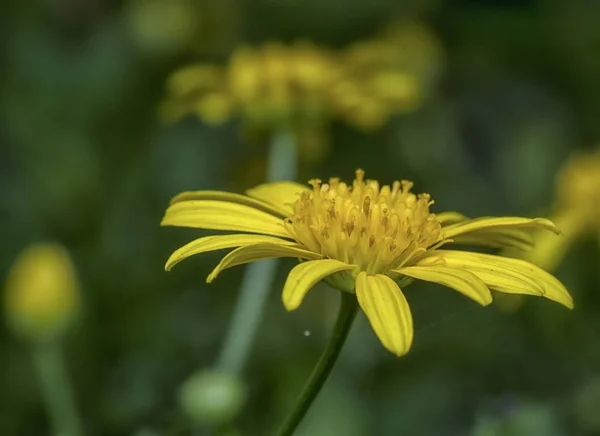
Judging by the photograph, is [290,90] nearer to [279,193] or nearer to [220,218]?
[279,193]

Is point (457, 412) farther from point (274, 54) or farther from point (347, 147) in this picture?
point (347, 147)

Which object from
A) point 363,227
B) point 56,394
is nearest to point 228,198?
point 363,227

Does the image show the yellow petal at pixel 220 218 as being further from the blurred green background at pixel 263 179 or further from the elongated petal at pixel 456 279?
the blurred green background at pixel 263 179

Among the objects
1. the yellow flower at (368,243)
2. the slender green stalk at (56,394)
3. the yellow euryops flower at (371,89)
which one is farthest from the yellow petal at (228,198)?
the yellow euryops flower at (371,89)

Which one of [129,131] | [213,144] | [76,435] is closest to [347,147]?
[213,144]

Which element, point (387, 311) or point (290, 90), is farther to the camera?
point (290, 90)

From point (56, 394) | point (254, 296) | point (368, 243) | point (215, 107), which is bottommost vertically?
point (56, 394)

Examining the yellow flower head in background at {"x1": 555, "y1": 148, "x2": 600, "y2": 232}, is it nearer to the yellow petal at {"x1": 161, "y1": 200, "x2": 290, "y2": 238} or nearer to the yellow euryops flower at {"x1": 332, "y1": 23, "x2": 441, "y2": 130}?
the yellow euryops flower at {"x1": 332, "y1": 23, "x2": 441, "y2": 130}
